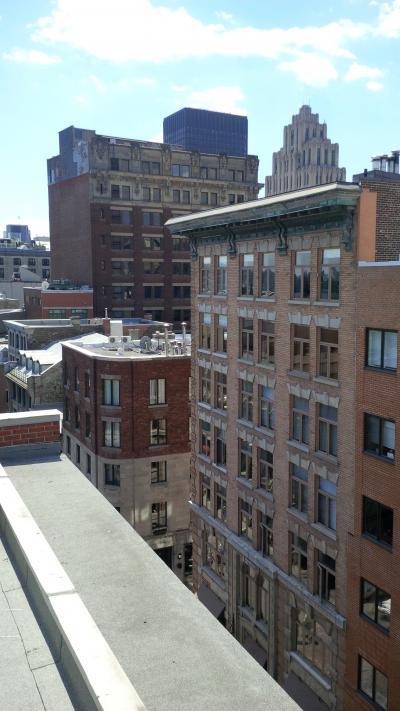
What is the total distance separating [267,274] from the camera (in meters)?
34.8

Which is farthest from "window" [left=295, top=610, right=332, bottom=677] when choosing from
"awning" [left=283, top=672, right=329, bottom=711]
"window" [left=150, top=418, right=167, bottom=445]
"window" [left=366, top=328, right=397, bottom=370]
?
"window" [left=150, top=418, right=167, bottom=445]

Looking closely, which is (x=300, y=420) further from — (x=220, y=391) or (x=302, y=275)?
(x=220, y=391)

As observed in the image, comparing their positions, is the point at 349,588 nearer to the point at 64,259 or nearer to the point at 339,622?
the point at 339,622

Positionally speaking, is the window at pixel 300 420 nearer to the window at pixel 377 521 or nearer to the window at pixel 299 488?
the window at pixel 299 488

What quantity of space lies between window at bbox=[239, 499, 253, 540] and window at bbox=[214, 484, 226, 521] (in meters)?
2.48

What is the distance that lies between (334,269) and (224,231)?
10827mm

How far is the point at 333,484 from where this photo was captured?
99.9ft

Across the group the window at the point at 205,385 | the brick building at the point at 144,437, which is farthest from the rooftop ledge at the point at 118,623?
the brick building at the point at 144,437

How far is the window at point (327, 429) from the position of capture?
30.2 m

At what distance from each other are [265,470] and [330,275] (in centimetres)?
1264

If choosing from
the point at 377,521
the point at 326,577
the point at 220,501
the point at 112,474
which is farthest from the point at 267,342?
the point at 112,474

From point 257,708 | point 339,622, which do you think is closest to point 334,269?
point 339,622

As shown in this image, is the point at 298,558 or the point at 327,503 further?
the point at 298,558

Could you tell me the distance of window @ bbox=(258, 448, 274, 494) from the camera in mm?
35875
